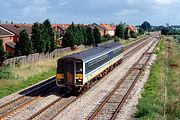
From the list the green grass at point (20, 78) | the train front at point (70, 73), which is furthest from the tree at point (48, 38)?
the train front at point (70, 73)

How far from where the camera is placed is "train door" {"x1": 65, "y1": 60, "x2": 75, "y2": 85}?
2527 centimetres

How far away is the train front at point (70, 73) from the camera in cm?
2522

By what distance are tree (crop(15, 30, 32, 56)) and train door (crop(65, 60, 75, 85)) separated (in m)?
21.1

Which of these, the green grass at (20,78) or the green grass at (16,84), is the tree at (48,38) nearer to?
the green grass at (20,78)

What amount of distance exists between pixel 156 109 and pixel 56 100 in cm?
672

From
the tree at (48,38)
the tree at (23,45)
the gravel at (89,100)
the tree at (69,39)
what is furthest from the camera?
the tree at (69,39)

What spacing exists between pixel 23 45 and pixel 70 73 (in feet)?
72.0

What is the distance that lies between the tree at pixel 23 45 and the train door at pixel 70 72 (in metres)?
21.1

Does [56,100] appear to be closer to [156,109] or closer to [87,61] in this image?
[87,61]

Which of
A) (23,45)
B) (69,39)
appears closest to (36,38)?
(23,45)

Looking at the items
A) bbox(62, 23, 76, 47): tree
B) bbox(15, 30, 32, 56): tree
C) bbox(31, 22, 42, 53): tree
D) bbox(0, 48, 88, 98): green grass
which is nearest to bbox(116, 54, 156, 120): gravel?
bbox(0, 48, 88, 98): green grass

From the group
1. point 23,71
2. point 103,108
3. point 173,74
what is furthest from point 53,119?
point 173,74

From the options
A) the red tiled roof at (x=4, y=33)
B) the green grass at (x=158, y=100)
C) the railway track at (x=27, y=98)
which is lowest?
the railway track at (x=27, y=98)

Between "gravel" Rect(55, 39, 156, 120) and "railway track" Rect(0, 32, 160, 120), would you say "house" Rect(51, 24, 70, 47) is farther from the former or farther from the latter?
"railway track" Rect(0, 32, 160, 120)
